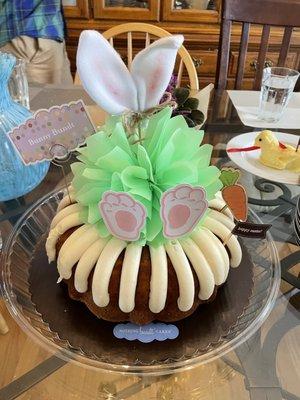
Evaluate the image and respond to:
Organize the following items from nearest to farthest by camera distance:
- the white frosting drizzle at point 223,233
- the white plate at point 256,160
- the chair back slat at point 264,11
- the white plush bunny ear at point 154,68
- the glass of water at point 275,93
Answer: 1. the white plush bunny ear at point 154,68
2. the white frosting drizzle at point 223,233
3. the white plate at point 256,160
4. the glass of water at point 275,93
5. the chair back slat at point 264,11

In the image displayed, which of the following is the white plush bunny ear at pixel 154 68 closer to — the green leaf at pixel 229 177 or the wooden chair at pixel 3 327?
the green leaf at pixel 229 177

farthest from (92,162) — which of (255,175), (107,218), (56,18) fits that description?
(56,18)

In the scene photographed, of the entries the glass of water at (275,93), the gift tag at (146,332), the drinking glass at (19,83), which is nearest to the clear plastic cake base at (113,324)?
the gift tag at (146,332)

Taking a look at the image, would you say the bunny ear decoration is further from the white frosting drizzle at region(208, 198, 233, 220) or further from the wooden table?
the wooden table

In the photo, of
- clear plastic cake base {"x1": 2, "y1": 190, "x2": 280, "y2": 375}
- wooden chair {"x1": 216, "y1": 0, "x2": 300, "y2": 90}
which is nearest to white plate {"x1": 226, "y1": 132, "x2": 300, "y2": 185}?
clear plastic cake base {"x1": 2, "y1": 190, "x2": 280, "y2": 375}

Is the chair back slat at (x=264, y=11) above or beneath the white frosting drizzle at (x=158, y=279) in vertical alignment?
above

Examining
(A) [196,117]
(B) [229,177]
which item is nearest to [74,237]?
(B) [229,177]
